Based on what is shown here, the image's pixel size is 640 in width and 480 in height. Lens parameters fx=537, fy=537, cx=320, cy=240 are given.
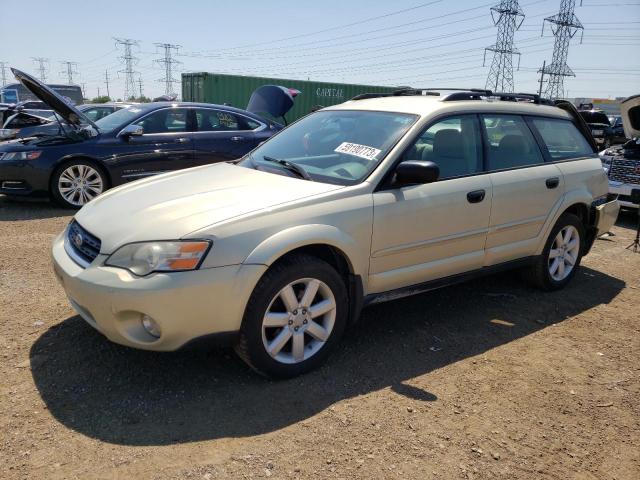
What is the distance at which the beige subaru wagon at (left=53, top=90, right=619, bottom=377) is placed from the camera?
9.23ft

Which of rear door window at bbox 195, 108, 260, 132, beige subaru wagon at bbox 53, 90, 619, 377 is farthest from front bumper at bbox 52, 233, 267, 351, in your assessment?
rear door window at bbox 195, 108, 260, 132

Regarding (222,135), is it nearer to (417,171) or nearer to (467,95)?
(467,95)

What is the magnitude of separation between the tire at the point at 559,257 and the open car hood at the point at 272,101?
15.8ft

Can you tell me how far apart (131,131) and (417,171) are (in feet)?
17.7

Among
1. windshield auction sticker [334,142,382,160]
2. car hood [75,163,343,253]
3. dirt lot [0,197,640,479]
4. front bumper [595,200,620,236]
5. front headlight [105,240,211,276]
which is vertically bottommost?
dirt lot [0,197,640,479]

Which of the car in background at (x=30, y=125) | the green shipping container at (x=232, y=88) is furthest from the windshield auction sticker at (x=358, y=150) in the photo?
the green shipping container at (x=232, y=88)

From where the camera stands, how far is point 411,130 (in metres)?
3.65

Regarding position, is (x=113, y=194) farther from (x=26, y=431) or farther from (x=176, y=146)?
(x=176, y=146)

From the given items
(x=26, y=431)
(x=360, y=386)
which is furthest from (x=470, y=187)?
(x=26, y=431)

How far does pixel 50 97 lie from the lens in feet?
22.1

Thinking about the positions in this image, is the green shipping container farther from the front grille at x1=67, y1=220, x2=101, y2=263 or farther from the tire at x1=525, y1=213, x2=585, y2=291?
the front grille at x1=67, y1=220, x2=101, y2=263

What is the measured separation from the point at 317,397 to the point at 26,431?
1475 mm

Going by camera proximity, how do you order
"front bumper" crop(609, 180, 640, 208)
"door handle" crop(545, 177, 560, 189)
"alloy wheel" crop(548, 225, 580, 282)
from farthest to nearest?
"front bumper" crop(609, 180, 640, 208) < "alloy wheel" crop(548, 225, 580, 282) < "door handle" crop(545, 177, 560, 189)

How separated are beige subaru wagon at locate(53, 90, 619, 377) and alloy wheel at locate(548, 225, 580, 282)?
0.02m
